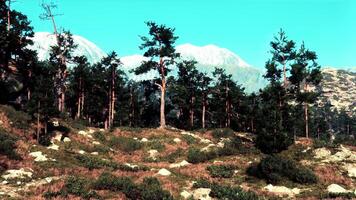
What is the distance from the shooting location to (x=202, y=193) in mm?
19562

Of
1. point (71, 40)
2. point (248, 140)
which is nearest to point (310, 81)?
point (248, 140)

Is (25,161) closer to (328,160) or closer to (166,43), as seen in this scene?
(328,160)

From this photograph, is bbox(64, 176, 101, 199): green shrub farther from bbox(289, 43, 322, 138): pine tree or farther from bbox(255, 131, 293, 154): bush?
bbox(289, 43, 322, 138): pine tree

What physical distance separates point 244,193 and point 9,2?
4574 cm

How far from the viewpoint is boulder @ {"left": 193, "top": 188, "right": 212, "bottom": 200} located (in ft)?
62.3

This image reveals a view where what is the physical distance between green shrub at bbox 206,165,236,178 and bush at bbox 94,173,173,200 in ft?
19.0

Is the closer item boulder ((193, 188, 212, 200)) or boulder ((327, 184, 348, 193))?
boulder ((193, 188, 212, 200))

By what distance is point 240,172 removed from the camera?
26.2 metres

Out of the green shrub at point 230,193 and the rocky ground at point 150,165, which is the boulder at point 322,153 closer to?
the rocky ground at point 150,165

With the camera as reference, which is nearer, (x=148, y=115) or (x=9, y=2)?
(x=9, y=2)

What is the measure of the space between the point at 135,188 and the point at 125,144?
22.1 meters

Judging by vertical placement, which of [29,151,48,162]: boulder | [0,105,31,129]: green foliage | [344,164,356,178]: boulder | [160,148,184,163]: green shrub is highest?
[0,105,31,129]: green foliage

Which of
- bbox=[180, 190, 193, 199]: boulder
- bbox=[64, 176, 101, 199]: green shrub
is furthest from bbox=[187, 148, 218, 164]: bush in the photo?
bbox=[64, 176, 101, 199]: green shrub

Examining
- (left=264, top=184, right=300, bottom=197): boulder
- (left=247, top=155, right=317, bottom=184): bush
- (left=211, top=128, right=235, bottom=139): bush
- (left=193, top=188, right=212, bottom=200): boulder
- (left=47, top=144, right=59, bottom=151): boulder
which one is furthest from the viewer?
(left=211, top=128, right=235, bottom=139): bush
